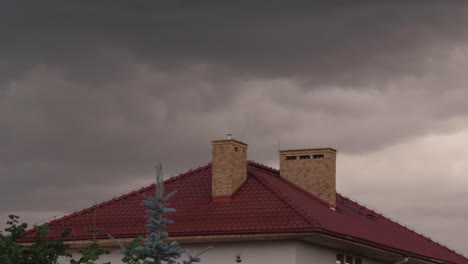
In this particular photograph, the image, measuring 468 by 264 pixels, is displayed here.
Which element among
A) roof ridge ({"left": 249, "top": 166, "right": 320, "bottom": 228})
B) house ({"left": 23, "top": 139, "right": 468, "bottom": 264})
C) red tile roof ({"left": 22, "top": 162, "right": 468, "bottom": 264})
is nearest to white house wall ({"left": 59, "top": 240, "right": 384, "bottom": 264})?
house ({"left": 23, "top": 139, "right": 468, "bottom": 264})

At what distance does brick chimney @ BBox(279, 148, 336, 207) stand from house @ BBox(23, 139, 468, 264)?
0.13ft

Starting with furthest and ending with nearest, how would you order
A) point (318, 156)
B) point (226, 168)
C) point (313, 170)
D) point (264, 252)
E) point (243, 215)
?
1. point (318, 156)
2. point (313, 170)
3. point (226, 168)
4. point (243, 215)
5. point (264, 252)

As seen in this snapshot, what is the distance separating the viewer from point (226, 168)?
39188 millimetres

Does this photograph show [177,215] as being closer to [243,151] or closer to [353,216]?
[243,151]

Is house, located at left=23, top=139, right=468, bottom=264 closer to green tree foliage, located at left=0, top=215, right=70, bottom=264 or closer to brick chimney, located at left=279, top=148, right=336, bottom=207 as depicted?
brick chimney, located at left=279, top=148, right=336, bottom=207

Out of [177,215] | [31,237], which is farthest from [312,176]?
[31,237]

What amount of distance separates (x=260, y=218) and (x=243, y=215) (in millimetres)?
773

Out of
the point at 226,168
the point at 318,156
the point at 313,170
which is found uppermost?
the point at 318,156

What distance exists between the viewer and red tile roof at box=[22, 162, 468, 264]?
3619 centimetres

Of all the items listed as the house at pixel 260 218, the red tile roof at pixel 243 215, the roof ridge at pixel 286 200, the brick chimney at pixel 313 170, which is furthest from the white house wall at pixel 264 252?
the brick chimney at pixel 313 170

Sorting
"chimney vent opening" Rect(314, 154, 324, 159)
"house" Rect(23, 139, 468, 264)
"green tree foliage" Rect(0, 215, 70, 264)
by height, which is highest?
"chimney vent opening" Rect(314, 154, 324, 159)

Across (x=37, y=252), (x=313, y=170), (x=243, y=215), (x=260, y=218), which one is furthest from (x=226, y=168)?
(x=37, y=252)

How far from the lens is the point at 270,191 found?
126 feet

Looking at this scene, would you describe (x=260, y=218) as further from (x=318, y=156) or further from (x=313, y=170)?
(x=318, y=156)
